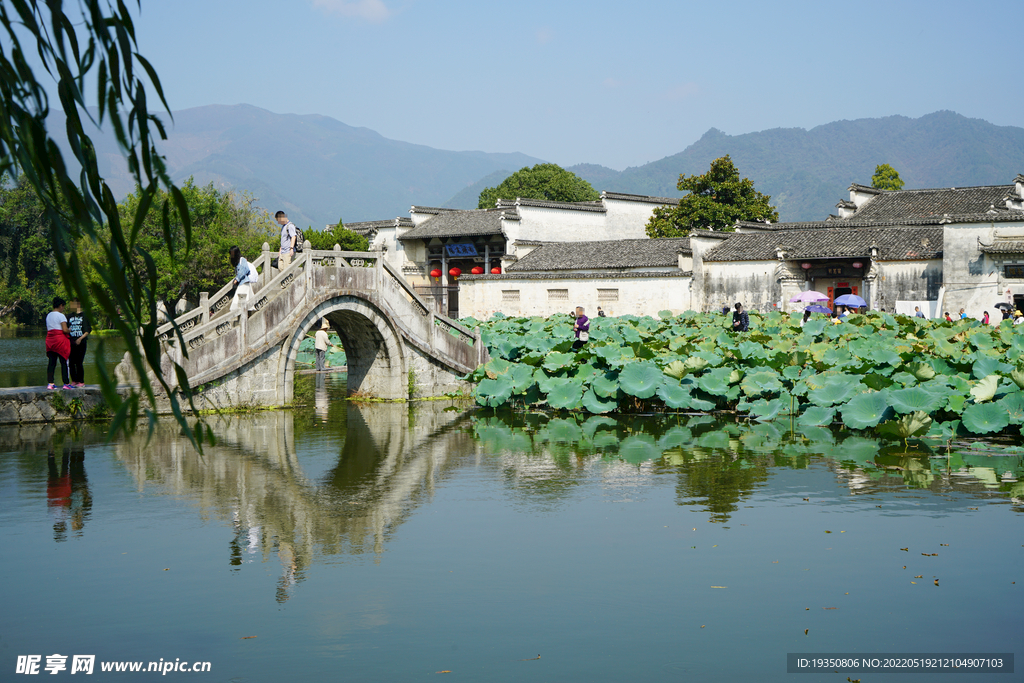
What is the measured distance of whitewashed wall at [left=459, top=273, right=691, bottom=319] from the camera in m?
33.7

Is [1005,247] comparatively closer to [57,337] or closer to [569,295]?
[569,295]

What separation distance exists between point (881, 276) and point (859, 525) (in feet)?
82.0

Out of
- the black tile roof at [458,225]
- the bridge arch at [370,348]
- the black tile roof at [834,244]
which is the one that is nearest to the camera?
the bridge arch at [370,348]

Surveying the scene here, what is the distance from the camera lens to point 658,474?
10.8 meters

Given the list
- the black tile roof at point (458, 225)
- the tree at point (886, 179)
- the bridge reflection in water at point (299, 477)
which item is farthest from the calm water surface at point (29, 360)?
the tree at point (886, 179)

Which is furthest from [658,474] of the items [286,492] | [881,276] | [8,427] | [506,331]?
[881,276]

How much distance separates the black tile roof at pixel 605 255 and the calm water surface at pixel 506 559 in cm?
2246

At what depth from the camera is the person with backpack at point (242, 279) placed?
15.0m

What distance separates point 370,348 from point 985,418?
435 inches

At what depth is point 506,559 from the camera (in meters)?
7.50

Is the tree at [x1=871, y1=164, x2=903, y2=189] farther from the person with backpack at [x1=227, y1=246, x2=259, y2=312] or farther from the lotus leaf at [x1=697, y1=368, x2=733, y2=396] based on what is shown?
the person with backpack at [x1=227, y1=246, x2=259, y2=312]

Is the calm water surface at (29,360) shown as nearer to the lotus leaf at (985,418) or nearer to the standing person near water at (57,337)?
the standing person near water at (57,337)

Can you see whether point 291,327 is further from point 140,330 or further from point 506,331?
point 140,330

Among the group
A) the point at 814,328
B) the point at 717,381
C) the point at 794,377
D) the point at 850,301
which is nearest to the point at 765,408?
the point at 794,377
